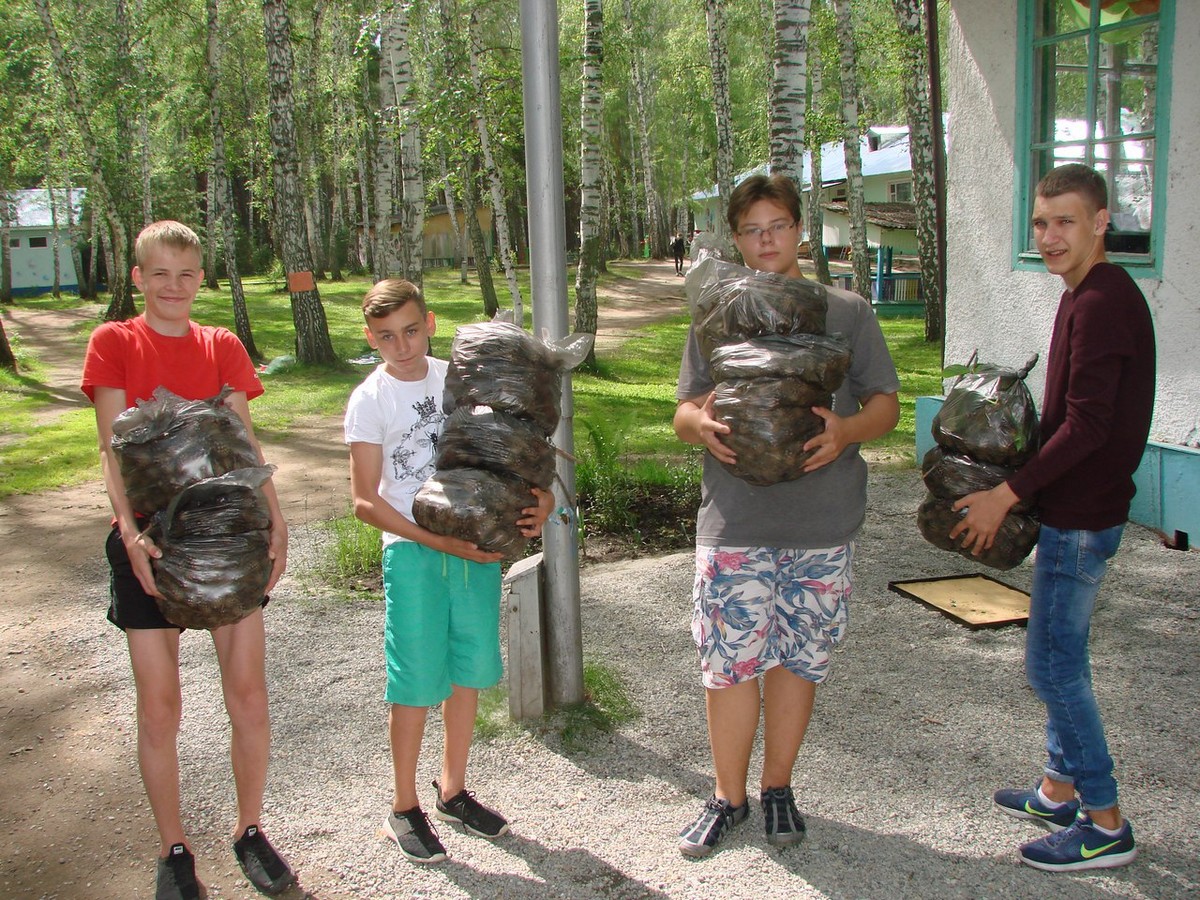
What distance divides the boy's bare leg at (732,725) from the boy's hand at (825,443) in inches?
27.8

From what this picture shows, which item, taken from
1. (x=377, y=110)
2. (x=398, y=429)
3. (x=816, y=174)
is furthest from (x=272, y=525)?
(x=377, y=110)

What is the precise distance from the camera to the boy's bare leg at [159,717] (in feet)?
9.05

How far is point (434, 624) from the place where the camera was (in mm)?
2990

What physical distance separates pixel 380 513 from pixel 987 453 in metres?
1.78

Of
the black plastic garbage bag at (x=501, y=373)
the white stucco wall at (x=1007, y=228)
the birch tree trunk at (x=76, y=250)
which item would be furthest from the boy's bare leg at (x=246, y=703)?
the birch tree trunk at (x=76, y=250)

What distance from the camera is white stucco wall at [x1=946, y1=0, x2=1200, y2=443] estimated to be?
5656mm

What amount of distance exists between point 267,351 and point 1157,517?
17.0 meters

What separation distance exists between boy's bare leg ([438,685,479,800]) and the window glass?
16.3 ft

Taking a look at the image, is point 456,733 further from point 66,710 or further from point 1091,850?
point 66,710

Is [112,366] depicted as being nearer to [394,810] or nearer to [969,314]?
[394,810]

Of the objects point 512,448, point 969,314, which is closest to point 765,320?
point 512,448

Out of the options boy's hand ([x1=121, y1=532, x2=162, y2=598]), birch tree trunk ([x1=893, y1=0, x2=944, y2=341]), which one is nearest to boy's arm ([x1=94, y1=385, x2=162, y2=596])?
boy's hand ([x1=121, y1=532, x2=162, y2=598])

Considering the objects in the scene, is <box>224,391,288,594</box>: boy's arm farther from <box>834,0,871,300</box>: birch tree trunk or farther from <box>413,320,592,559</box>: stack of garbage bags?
<box>834,0,871,300</box>: birch tree trunk

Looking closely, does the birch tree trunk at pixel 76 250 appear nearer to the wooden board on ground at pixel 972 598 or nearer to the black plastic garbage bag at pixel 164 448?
the wooden board on ground at pixel 972 598
